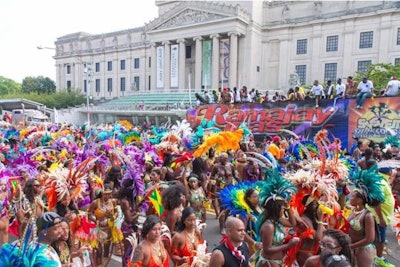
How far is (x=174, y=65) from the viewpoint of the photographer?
52.2m

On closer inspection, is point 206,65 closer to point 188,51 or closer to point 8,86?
point 188,51

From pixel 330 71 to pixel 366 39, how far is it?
572 centimetres

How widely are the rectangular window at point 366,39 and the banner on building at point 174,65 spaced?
2529cm

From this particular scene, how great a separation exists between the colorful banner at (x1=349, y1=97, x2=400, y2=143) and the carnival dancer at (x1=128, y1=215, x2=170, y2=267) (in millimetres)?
13121

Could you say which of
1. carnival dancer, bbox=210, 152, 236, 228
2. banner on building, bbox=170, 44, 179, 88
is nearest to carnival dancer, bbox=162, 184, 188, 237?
carnival dancer, bbox=210, 152, 236, 228

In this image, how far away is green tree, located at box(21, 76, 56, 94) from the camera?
8088 centimetres

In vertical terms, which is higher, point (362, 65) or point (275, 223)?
point (362, 65)

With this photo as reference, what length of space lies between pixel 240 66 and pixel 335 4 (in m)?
14.7

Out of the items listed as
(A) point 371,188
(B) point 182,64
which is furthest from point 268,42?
(A) point 371,188

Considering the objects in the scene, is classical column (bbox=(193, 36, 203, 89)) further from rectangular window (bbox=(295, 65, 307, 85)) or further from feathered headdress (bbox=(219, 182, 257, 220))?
feathered headdress (bbox=(219, 182, 257, 220))

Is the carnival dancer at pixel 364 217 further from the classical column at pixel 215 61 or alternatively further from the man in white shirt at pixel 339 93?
the classical column at pixel 215 61

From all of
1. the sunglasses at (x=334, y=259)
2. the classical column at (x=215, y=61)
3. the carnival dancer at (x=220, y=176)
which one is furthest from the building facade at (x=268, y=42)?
the sunglasses at (x=334, y=259)

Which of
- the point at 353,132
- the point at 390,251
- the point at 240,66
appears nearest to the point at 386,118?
the point at 353,132

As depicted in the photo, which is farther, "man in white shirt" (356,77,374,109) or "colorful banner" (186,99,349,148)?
"colorful banner" (186,99,349,148)
